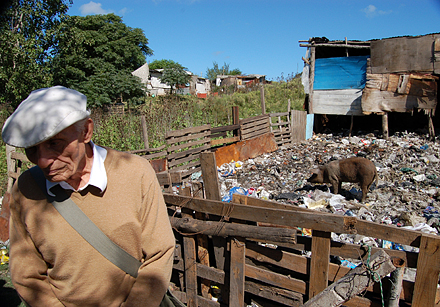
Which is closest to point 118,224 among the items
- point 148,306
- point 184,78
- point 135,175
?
point 135,175

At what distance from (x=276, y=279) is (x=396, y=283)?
1162mm

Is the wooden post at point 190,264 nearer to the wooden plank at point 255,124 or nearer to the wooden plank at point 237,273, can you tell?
the wooden plank at point 237,273

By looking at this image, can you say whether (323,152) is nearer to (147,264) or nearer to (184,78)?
(147,264)

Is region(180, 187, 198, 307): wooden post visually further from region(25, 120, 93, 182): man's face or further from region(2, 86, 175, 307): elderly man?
region(25, 120, 93, 182): man's face

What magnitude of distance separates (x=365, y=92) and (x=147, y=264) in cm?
1379

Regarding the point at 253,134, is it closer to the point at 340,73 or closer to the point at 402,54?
the point at 340,73

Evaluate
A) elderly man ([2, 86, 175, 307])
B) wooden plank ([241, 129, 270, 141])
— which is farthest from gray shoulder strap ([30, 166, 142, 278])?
wooden plank ([241, 129, 270, 141])

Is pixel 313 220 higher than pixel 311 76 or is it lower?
lower

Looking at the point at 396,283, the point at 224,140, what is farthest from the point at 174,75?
the point at 396,283

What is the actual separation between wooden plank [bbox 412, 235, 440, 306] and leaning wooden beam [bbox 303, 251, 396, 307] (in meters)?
0.37

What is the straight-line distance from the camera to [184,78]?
2869 cm

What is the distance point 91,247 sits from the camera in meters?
1.48

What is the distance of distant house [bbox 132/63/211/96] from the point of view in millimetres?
35025

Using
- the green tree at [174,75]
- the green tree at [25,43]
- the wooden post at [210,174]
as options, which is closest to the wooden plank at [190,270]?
the wooden post at [210,174]
